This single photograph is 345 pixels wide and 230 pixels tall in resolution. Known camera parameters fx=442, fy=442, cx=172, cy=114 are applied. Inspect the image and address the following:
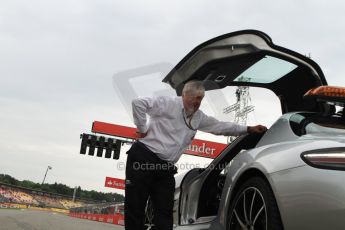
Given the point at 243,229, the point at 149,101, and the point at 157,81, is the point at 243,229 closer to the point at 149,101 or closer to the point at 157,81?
the point at 149,101

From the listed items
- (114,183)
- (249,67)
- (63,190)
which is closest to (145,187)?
(249,67)

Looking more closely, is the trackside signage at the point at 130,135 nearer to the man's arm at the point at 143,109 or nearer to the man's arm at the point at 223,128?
the man's arm at the point at 223,128

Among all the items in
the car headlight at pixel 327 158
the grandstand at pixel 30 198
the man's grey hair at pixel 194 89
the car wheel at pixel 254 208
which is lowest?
the car wheel at pixel 254 208

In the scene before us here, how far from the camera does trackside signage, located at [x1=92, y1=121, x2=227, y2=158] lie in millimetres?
32781

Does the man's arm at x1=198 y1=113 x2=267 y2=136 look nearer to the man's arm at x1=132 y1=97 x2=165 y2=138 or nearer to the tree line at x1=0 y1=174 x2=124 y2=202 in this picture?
the man's arm at x1=132 y1=97 x2=165 y2=138

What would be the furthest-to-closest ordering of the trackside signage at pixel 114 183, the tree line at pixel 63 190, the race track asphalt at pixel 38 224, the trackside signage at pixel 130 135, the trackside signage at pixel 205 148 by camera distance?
the tree line at pixel 63 190 < the trackside signage at pixel 114 183 < the trackside signage at pixel 205 148 < the trackside signage at pixel 130 135 < the race track asphalt at pixel 38 224

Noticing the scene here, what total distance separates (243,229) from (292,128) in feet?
2.65

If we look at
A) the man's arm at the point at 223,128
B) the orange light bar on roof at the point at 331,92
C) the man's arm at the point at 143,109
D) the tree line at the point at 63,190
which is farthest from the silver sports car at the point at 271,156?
the tree line at the point at 63,190

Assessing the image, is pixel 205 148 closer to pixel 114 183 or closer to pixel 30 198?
pixel 114 183

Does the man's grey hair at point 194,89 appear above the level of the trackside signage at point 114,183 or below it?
below

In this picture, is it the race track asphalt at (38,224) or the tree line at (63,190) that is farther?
the tree line at (63,190)

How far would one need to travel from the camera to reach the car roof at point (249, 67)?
3.62 meters

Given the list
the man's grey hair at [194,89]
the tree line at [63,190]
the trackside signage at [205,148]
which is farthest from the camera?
the tree line at [63,190]

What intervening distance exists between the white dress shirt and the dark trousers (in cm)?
7
